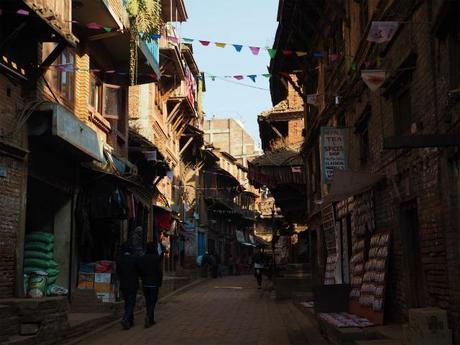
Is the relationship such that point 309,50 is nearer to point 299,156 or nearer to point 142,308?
point 299,156

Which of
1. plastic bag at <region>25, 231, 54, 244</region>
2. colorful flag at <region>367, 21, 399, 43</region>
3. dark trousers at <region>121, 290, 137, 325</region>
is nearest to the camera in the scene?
colorful flag at <region>367, 21, 399, 43</region>

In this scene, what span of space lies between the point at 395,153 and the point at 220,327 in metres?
5.16

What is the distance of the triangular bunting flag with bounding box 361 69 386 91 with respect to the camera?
32.1ft

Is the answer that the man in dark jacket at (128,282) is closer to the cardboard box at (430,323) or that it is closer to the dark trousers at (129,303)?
the dark trousers at (129,303)

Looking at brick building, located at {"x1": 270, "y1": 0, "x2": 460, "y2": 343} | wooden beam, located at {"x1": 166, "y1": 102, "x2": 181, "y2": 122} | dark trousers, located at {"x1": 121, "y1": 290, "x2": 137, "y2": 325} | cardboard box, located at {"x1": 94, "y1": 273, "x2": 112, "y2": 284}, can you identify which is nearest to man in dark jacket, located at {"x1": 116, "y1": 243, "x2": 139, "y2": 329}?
dark trousers, located at {"x1": 121, "y1": 290, "x2": 137, "y2": 325}

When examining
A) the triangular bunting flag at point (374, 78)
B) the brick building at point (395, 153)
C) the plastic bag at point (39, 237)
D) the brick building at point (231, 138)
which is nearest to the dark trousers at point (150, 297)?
the plastic bag at point (39, 237)

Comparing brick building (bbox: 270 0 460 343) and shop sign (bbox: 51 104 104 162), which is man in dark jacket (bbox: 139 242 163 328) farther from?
brick building (bbox: 270 0 460 343)

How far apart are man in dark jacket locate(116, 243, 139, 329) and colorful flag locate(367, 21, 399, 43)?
21.4ft

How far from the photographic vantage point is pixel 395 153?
10.1 meters

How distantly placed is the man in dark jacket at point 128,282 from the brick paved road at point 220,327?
25cm

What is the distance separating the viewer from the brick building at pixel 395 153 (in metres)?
7.45

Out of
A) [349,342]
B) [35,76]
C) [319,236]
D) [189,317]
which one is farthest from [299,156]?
[349,342]

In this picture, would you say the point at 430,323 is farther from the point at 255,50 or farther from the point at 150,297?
the point at 255,50

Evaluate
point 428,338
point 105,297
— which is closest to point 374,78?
point 428,338
